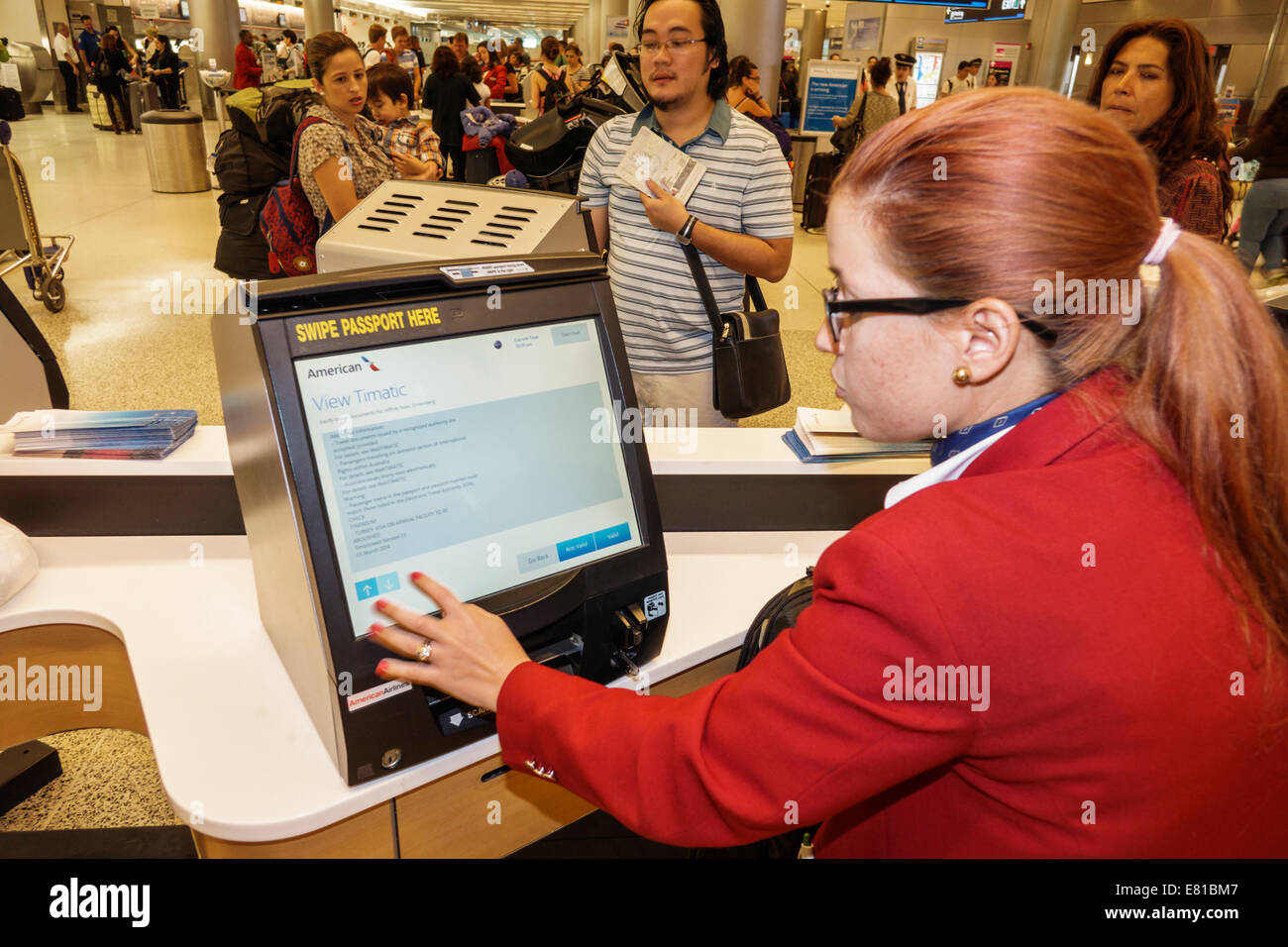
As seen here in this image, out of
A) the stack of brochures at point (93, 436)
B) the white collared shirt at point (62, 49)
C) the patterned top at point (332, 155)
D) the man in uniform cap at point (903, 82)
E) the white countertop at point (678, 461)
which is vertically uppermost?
the white collared shirt at point (62, 49)

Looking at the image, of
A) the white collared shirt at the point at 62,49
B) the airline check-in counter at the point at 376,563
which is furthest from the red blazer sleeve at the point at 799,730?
the white collared shirt at the point at 62,49

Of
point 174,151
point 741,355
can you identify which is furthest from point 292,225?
point 174,151

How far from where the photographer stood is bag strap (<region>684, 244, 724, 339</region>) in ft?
7.06

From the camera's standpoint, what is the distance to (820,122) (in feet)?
27.9

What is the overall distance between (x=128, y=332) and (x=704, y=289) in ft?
13.0

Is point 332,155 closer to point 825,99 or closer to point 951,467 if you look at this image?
point 951,467

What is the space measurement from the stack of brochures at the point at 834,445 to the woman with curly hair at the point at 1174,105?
1435 mm

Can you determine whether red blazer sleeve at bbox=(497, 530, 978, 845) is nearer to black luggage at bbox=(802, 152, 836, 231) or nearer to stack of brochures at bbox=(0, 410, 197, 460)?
stack of brochures at bbox=(0, 410, 197, 460)

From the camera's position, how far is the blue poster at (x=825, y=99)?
8234 mm

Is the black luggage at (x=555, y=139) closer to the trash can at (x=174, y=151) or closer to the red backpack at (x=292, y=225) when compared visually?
the red backpack at (x=292, y=225)

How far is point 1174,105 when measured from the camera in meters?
2.34

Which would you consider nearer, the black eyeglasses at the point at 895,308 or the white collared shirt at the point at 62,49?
the black eyeglasses at the point at 895,308
